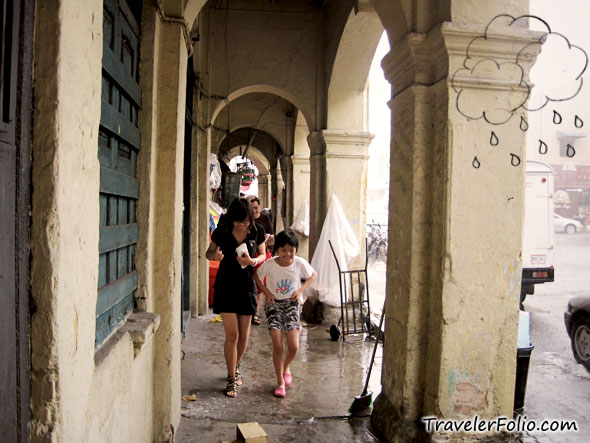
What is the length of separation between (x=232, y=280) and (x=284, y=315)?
0.54 meters

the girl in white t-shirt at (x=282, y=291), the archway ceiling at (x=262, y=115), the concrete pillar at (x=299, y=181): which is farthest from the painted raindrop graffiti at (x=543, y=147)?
the archway ceiling at (x=262, y=115)

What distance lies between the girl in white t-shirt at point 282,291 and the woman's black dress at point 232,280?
135mm

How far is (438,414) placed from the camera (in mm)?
2879

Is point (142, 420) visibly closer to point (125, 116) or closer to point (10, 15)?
point (125, 116)

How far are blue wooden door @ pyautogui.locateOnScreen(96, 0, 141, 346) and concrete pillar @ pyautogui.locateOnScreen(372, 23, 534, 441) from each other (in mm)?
1747

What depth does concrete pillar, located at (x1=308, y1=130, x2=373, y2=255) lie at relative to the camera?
6812 mm

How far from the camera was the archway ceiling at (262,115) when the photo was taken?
10.8 meters

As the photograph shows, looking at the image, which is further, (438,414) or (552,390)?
(552,390)

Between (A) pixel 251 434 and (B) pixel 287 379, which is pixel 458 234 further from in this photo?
(B) pixel 287 379

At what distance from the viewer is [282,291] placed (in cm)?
392

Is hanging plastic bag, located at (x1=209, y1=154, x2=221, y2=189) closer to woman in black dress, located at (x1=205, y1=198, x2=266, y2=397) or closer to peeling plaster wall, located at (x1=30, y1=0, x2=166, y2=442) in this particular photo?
woman in black dress, located at (x1=205, y1=198, x2=266, y2=397)

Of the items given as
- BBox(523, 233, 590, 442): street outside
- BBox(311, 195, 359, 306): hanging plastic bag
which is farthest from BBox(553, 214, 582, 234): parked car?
BBox(311, 195, 359, 306): hanging plastic bag

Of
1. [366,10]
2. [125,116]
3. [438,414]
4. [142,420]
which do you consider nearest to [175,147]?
[125,116]

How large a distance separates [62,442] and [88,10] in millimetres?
1308
